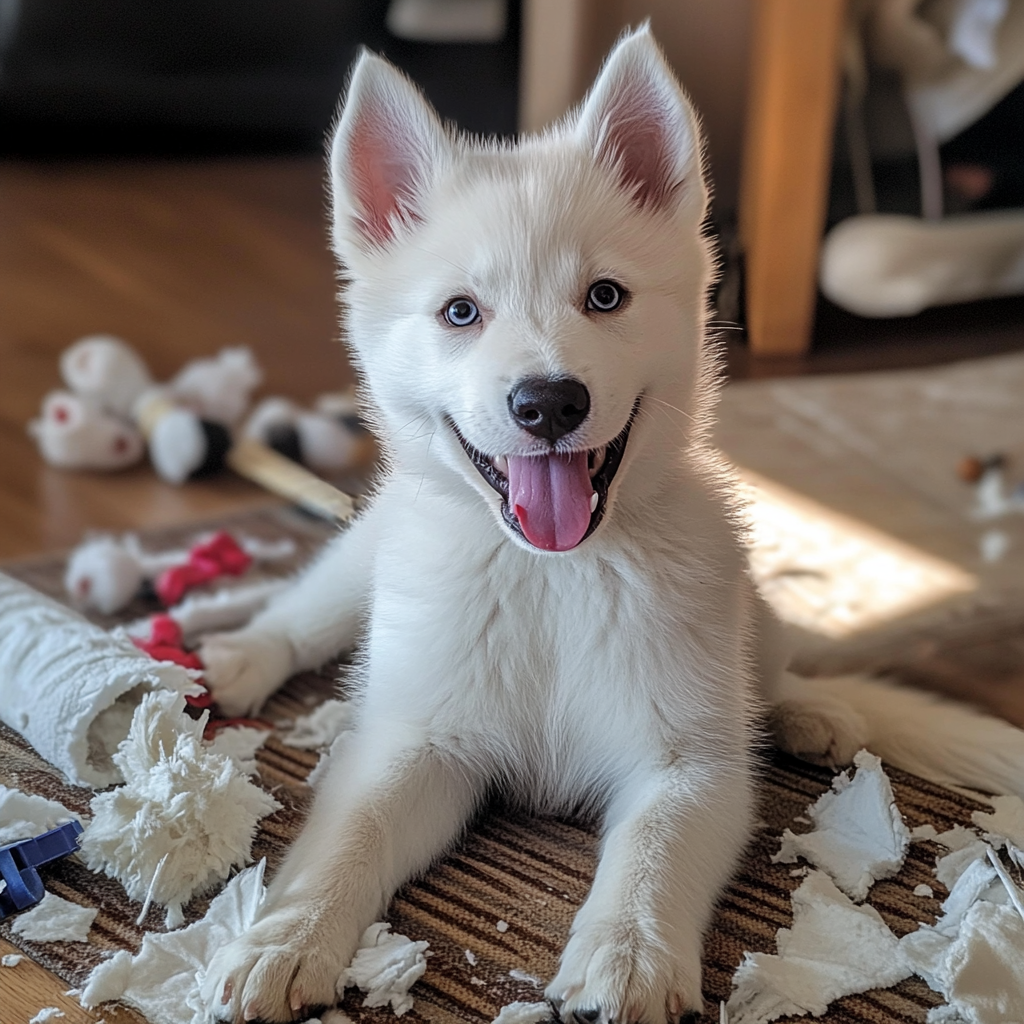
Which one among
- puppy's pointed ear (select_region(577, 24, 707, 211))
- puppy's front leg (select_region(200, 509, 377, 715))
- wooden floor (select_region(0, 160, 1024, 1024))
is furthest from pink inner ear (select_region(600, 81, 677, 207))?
wooden floor (select_region(0, 160, 1024, 1024))

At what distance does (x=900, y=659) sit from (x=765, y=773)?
0.66 metres

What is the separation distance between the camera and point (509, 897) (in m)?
1.53

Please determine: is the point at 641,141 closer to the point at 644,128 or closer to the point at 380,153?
the point at 644,128

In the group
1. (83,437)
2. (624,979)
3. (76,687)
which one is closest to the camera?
(624,979)

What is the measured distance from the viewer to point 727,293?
6.77ft

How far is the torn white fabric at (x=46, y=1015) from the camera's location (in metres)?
1.33

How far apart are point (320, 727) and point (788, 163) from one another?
8.60 feet

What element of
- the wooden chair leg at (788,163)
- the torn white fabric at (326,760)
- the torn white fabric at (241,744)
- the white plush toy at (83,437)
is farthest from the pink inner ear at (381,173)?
the wooden chair leg at (788,163)


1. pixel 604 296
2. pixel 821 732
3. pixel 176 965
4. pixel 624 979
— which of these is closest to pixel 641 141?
pixel 604 296

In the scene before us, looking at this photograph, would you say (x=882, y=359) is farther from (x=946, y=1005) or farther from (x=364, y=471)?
(x=946, y=1005)

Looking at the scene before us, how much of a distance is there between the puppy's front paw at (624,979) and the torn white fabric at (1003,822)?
1.86 feet

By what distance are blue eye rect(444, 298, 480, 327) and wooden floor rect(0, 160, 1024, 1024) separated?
1.69 meters

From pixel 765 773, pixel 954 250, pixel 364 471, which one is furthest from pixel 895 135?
pixel 765 773

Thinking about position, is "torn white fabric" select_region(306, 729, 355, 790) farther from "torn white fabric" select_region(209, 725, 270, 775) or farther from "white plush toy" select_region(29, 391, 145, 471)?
"white plush toy" select_region(29, 391, 145, 471)
